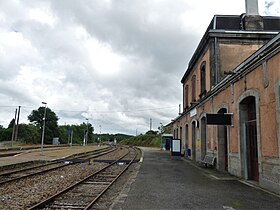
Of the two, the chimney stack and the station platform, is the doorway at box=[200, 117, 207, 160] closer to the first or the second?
the chimney stack

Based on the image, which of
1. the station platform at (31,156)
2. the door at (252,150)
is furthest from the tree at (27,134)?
the door at (252,150)

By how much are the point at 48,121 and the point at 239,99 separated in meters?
77.1

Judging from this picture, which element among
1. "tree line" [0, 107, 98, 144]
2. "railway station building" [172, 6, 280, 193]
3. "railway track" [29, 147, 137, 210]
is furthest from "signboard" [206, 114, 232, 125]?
"tree line" [0, 107, 98, 144]

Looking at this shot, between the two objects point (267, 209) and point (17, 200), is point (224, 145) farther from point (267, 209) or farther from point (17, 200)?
point (17, 200)

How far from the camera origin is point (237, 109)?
11875 millimetres

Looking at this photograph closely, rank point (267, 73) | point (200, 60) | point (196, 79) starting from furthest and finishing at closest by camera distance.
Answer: point (196, 79) → point (200, 60) → point (267, 73)

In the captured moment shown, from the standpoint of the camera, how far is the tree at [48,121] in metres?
78.9

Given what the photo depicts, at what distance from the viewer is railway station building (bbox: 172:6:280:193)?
8867 mm

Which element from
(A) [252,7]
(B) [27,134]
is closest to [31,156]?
(A) [252,7]

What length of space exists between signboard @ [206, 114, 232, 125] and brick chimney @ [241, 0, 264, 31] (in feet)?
29.9

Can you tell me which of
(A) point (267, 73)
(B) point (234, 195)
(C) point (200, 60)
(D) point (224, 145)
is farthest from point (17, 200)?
(C) point (200, 60)

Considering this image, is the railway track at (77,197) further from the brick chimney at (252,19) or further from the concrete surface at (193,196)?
the brick chimney at (252,19)

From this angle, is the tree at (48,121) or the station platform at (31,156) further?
the tree at (48,121)

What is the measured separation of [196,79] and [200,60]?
1.99m
